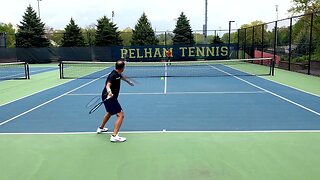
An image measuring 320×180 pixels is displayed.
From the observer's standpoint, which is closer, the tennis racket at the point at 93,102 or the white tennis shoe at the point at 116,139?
the white tennis shoe at the point at 116,139

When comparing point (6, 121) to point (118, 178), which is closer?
point (118, 178)

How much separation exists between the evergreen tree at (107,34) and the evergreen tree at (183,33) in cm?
639

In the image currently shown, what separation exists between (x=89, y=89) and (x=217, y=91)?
488 centimetres

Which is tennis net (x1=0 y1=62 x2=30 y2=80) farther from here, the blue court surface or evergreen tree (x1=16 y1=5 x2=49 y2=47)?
evergreen tree (x1=16 y1=5 x2=49 y2=47)

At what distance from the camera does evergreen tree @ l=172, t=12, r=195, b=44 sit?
3931 cm

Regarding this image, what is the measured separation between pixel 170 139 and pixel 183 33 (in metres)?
34.6

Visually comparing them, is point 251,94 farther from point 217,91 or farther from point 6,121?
point 6,121

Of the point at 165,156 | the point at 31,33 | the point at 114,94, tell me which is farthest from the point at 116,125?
the point at 31,33

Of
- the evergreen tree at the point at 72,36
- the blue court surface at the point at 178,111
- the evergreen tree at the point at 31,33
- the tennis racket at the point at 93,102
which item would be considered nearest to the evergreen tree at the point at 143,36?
the evergreen tree at the point at 72,36

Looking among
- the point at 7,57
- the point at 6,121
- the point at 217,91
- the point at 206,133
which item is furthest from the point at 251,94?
the point at 7,57

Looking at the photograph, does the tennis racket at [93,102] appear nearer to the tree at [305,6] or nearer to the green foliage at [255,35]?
the green foliage at [255,35]

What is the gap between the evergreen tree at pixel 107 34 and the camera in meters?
38.8

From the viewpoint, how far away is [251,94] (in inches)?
448

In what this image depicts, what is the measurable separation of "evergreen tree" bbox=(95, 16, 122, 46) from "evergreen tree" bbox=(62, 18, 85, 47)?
6.65ft
